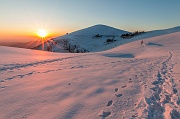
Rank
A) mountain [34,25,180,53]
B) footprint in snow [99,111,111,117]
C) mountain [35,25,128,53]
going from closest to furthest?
footprint in snow [99,111,111,117] → mountain [34,25,180,53] → mountain [35,25,128,53]

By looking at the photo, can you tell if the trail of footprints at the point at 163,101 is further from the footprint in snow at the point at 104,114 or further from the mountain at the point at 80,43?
the mountain at the point at 80,43

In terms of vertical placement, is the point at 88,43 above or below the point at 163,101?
above

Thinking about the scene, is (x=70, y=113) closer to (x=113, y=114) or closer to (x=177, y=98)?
(x=113, y=114)

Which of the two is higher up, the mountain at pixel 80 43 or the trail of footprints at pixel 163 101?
the mountain at pixel 80 43

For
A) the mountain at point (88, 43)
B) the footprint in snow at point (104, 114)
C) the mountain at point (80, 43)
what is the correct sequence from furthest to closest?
the mountain at point (80, 43) < the mountain at point (88, 43) < the footprint in snow at point (104, 114)

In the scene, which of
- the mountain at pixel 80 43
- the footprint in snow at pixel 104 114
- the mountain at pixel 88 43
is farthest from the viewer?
the mountain at pixel 80 43

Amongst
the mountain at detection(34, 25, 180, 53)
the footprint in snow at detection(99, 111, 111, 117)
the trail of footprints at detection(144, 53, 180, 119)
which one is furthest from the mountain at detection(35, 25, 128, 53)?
the footprint in snow at detection(99, 111, 111, 117)

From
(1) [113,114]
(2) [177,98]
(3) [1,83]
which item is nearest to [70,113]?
(1) [113,114]

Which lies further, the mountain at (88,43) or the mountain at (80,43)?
the mountain at (80,43)

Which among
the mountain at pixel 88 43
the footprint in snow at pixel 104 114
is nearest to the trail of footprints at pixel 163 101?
the footprint in snow at pixel 104 114

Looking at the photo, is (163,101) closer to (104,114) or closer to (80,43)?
(104,114)

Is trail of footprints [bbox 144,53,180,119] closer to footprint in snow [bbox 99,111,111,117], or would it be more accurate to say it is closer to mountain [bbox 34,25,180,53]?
footprint in snow [bbox 99,111,111,117]

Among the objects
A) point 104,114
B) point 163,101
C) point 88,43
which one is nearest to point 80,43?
point 88,43

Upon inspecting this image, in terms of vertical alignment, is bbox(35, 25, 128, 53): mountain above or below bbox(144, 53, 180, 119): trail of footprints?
above
